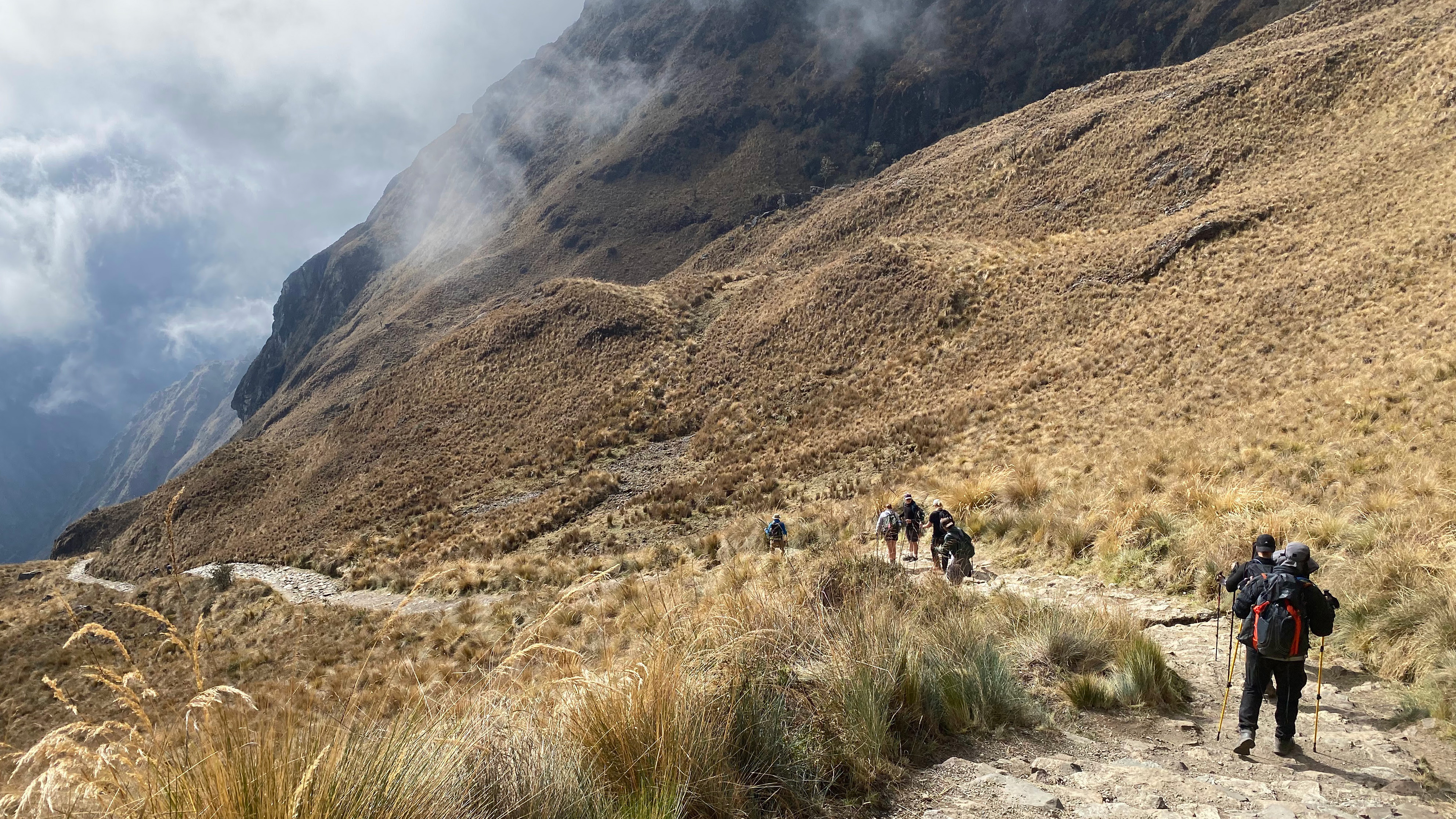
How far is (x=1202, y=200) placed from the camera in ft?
109

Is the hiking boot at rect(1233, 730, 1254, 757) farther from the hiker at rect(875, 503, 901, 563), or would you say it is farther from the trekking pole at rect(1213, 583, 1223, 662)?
the hiker at rect(875, 503, 901, 563)

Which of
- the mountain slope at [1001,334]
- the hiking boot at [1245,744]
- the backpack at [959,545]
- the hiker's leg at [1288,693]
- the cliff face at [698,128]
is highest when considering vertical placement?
the cliff face at [698,128]

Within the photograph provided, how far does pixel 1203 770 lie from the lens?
12.7ft

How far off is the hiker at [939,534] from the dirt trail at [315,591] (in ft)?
Result: 34.1

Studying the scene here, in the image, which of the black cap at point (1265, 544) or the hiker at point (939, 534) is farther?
the hiker at point (939, 534)

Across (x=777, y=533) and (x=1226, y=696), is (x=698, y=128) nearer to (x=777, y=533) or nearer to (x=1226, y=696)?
(x=777, y=533)

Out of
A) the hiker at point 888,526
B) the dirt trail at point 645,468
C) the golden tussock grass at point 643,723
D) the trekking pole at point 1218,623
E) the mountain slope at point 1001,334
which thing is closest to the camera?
the golden tussock grass at point 643,723

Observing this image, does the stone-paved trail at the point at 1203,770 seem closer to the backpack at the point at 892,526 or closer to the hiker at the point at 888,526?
the hiker at the point at 888,526

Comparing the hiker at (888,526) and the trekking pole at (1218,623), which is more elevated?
the hiker at (888,526)

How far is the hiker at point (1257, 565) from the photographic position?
483cm

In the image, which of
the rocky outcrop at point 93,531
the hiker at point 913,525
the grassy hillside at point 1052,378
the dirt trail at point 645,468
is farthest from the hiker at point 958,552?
the rocky outcrop at point 93,531

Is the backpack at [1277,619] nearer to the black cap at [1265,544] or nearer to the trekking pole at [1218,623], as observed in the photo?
the black cap at [1265,544]

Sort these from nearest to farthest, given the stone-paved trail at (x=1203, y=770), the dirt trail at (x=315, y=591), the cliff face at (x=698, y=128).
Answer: the stone-paved trail at (x=1203, y=770) → the dirt trail at (x=315, y=591) → the cliff face at (x=698, y=128)

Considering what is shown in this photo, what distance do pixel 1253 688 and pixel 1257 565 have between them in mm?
1009
